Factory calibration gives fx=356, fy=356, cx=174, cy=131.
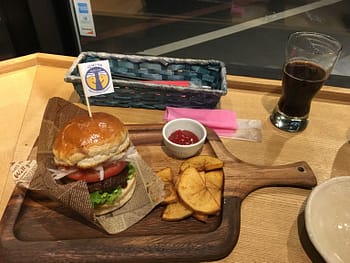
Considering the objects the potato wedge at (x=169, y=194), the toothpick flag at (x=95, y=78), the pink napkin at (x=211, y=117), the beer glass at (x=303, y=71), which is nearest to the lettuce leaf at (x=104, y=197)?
the potato wedge at (x=169, y=194)

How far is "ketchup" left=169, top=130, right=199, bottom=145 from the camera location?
49.4 inches

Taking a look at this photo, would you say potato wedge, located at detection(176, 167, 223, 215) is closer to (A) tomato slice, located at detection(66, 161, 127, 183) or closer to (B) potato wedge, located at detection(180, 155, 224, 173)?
(B) potato wedge, located at detection(180, 155, 224, 173)

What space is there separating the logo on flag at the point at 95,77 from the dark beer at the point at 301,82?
651 mm

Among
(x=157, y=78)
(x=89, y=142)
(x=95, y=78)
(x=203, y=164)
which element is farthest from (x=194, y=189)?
(x=157, y=78)

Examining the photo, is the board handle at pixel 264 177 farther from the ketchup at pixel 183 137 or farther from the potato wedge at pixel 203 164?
the ketchup at pixel 183 137

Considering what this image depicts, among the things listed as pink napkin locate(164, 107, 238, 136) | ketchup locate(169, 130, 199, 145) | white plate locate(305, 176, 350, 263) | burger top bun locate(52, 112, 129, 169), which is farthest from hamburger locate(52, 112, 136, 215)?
white plate locate(305, 176, 350, 263)

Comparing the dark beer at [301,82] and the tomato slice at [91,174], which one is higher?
the dark beer at [301,82]

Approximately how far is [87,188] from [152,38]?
1.40 m

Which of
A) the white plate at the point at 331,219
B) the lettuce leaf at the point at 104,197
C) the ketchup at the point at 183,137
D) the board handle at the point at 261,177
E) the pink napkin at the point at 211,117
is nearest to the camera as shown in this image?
the white plate at the point at 331,219

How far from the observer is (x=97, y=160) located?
1.08 metres

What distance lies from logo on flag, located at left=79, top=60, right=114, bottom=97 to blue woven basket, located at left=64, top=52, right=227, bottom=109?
17 centimetres

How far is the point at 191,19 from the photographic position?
2.11 m

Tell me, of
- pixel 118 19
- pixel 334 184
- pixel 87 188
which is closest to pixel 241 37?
pixel 118 19

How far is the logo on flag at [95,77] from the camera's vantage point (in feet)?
3.65
